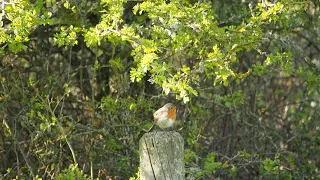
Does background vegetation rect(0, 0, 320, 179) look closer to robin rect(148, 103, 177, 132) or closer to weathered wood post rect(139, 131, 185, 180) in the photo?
robin rect(148, 103, 177, 132)

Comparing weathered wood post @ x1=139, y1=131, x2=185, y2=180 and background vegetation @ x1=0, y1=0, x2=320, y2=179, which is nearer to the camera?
weathered wood post @ x1=139, y1=131, x2=185, y2=180

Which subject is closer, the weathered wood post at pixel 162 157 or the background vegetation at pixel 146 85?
the weathered wood post at pixel 162 157

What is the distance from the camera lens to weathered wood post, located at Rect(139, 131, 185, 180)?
4.86m

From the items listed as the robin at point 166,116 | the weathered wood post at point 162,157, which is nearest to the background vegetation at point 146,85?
the robin at point 166,116

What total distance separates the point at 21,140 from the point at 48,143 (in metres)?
Result: 0.58

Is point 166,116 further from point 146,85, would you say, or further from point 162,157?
point 146,85

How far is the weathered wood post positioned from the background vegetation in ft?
1.96

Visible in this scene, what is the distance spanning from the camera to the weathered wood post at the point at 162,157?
15.9ft

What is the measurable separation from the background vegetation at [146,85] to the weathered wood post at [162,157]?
1.96 ft

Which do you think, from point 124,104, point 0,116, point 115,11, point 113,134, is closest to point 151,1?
point 115,11

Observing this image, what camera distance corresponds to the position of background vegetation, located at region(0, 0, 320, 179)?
6.03 m

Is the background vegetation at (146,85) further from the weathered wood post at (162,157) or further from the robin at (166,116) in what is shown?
the weathered wood post at (162,157)

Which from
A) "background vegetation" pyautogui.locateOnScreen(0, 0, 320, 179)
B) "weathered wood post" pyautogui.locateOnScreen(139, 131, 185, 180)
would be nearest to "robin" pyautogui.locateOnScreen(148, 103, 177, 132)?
"background vegetation" pyautogui.locateOnScreen(0, 0, 320, 179)

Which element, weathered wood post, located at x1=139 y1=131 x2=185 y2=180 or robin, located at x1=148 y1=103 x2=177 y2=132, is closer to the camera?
weathered wood post, located at x1=139 y1=131 x2=185 y2=180
